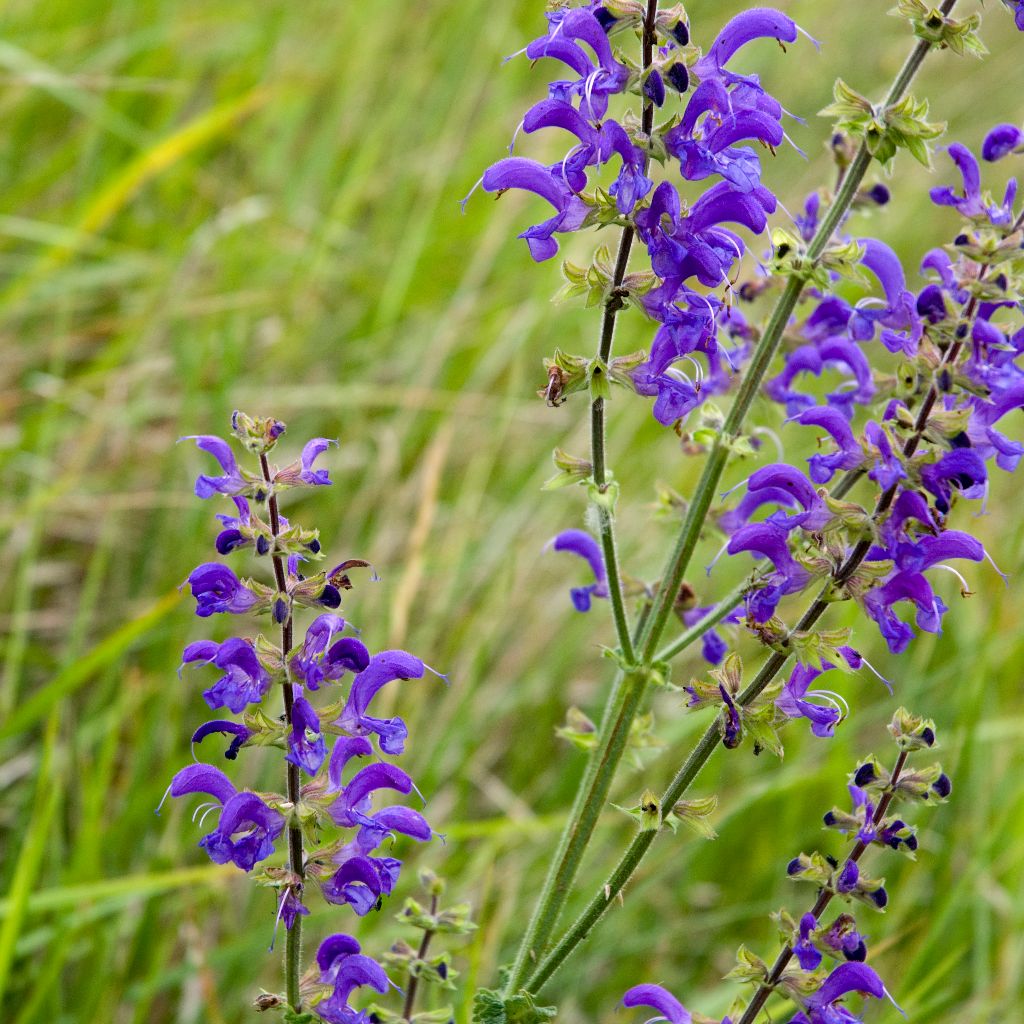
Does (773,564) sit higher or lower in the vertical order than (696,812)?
higher

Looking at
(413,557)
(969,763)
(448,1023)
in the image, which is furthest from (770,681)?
(969,763)

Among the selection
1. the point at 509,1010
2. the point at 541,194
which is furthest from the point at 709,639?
the point at 541,194

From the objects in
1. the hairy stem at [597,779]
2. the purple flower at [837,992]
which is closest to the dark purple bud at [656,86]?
the hairy stem at [597,779]

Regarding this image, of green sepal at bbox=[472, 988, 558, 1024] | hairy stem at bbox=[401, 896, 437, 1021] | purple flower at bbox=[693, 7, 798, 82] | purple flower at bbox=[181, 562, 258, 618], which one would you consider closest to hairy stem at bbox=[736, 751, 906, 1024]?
green sepal at bbox=[472, 988, 558, 1024]

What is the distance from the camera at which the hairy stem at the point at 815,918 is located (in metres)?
2.21

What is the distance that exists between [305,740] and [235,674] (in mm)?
163

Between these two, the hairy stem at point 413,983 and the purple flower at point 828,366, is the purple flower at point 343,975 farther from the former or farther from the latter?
the purple flower at point 828,366

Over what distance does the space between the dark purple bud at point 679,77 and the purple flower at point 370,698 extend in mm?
1061

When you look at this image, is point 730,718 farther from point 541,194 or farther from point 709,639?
point 541,194

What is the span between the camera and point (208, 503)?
4.52 metres

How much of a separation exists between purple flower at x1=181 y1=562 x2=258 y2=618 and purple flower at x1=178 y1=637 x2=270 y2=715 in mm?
57

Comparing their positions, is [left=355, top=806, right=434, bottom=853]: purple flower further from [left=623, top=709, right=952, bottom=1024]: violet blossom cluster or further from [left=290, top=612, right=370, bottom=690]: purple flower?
[left=623, top=709, right=952, bottom=1024]: violet blossom cluster

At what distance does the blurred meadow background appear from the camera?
3.63 metres

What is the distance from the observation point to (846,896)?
2223mm
